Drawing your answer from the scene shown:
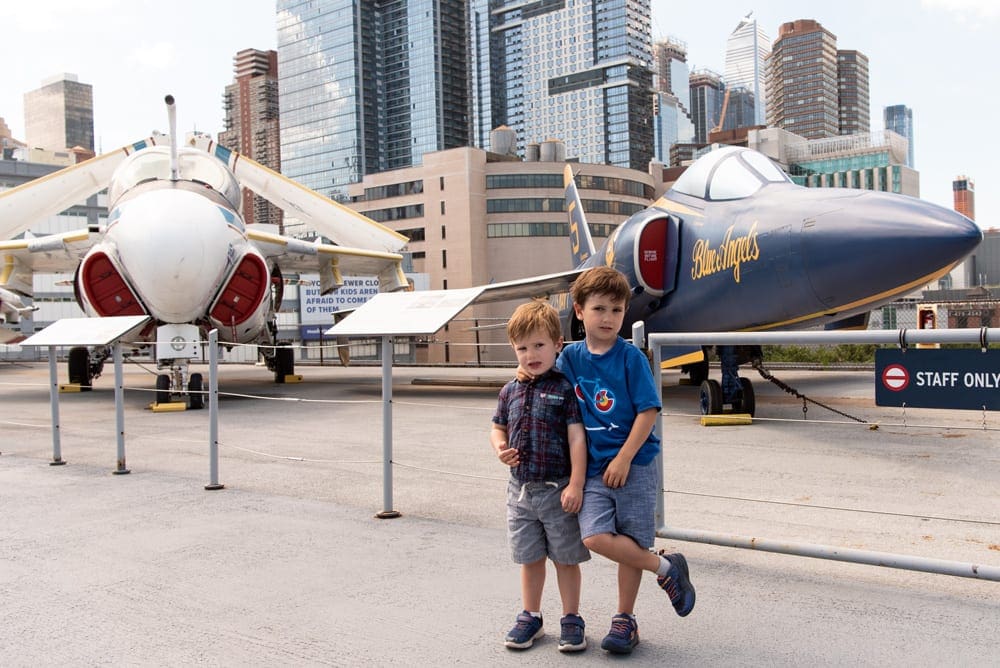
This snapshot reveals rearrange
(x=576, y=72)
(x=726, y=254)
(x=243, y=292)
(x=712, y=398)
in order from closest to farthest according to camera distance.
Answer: (x=726, y=254), (x=712, y=398), (x=243, y=292), (x=576, y=72)

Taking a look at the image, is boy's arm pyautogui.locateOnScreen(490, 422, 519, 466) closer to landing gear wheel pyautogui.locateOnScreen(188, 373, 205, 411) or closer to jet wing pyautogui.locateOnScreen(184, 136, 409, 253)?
landing gear wheel pyautogui.locateOnScreen(188, 373, 205, 411)

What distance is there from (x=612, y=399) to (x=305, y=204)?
52.2 ft

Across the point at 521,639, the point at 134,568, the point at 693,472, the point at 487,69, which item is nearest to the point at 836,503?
the point at 693,472

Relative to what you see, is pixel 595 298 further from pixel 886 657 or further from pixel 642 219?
pixel 642 219

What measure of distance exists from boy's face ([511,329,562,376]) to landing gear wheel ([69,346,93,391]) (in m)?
18.4

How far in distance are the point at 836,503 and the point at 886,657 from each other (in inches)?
106

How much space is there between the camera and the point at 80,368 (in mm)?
19406

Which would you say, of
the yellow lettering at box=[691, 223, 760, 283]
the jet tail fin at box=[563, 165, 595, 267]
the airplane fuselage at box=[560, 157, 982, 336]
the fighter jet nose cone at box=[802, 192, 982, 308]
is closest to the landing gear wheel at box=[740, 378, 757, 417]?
the airplane fuselage at box=[560, 157, 982, 336]

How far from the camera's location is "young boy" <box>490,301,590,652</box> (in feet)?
10.5

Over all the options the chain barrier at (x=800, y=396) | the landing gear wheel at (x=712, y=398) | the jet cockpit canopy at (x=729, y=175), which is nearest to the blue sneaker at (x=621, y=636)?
the chain barrier at (x=800, y=396)

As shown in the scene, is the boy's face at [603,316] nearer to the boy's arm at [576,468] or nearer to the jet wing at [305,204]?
the boy's arm at [576,468]

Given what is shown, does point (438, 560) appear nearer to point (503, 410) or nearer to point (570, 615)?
point (570, 615)

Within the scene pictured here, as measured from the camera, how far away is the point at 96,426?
11.7 m

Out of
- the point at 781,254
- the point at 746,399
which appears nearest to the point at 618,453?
the point at 781,254
